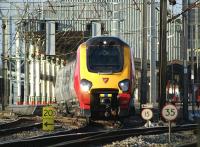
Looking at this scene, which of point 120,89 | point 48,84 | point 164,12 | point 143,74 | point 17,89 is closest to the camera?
point 120,89

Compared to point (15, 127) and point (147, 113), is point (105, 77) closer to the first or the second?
point (147, 113)

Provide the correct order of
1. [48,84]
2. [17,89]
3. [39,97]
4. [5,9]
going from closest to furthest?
1. [5,9]
2. [39,97]
3. [48,84]
4. [17,89]

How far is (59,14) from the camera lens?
47.7m

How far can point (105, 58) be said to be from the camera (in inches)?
982

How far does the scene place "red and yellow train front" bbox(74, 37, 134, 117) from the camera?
24.5 meters

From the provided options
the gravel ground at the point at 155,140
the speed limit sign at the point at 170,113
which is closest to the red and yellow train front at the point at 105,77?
the gravel ground at the point at 155,140

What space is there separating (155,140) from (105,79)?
710 centimetres

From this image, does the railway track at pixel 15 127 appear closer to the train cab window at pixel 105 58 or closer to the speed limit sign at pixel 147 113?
the train cab window at pixel 105 58

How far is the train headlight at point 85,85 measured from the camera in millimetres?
24594

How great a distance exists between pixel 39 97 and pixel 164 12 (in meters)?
36.7

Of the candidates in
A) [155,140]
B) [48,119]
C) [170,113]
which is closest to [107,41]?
[48,119]

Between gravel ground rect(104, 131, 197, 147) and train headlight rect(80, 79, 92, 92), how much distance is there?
5.37 metres

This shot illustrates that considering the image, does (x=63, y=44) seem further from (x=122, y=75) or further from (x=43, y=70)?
(x=122, y=75)

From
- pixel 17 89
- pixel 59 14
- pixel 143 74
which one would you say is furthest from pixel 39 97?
pixel 143 74
